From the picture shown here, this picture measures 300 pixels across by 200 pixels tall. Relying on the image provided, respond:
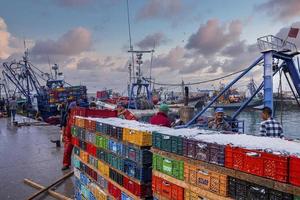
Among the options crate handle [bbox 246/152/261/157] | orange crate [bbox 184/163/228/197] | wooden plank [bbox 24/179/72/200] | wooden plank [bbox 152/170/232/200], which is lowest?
wooden plank [bbox 24/179/72/200]

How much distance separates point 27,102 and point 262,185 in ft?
150

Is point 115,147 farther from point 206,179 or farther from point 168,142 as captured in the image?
point 206,179

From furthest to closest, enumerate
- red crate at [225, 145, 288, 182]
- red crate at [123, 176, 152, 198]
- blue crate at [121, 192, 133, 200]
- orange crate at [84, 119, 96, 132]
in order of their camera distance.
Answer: orange crate at [84, 119, 96, 132] < blue crate at [121, 192, 133, 200] < red crate at [123, 176, 152, 198] < red crate at [225, 145, 288, 182]

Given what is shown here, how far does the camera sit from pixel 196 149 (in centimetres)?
570

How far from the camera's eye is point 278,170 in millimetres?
4375

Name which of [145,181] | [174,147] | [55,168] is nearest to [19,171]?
[55,168]

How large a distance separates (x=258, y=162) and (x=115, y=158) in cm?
434

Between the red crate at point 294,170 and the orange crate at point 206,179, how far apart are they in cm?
109

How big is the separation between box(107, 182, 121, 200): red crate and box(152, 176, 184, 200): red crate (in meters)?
1.63

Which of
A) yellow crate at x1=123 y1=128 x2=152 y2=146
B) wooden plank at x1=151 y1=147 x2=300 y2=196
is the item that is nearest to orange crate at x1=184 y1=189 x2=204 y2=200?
wooden plank at x1=151 y1=147 x2=300 y2=196

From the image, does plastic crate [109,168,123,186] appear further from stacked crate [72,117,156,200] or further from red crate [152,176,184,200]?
red crate [152,176,184,200]

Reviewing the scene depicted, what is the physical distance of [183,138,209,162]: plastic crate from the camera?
5516 mm

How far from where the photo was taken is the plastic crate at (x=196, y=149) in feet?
18.1

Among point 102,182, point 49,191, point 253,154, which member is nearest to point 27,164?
point 49,191
